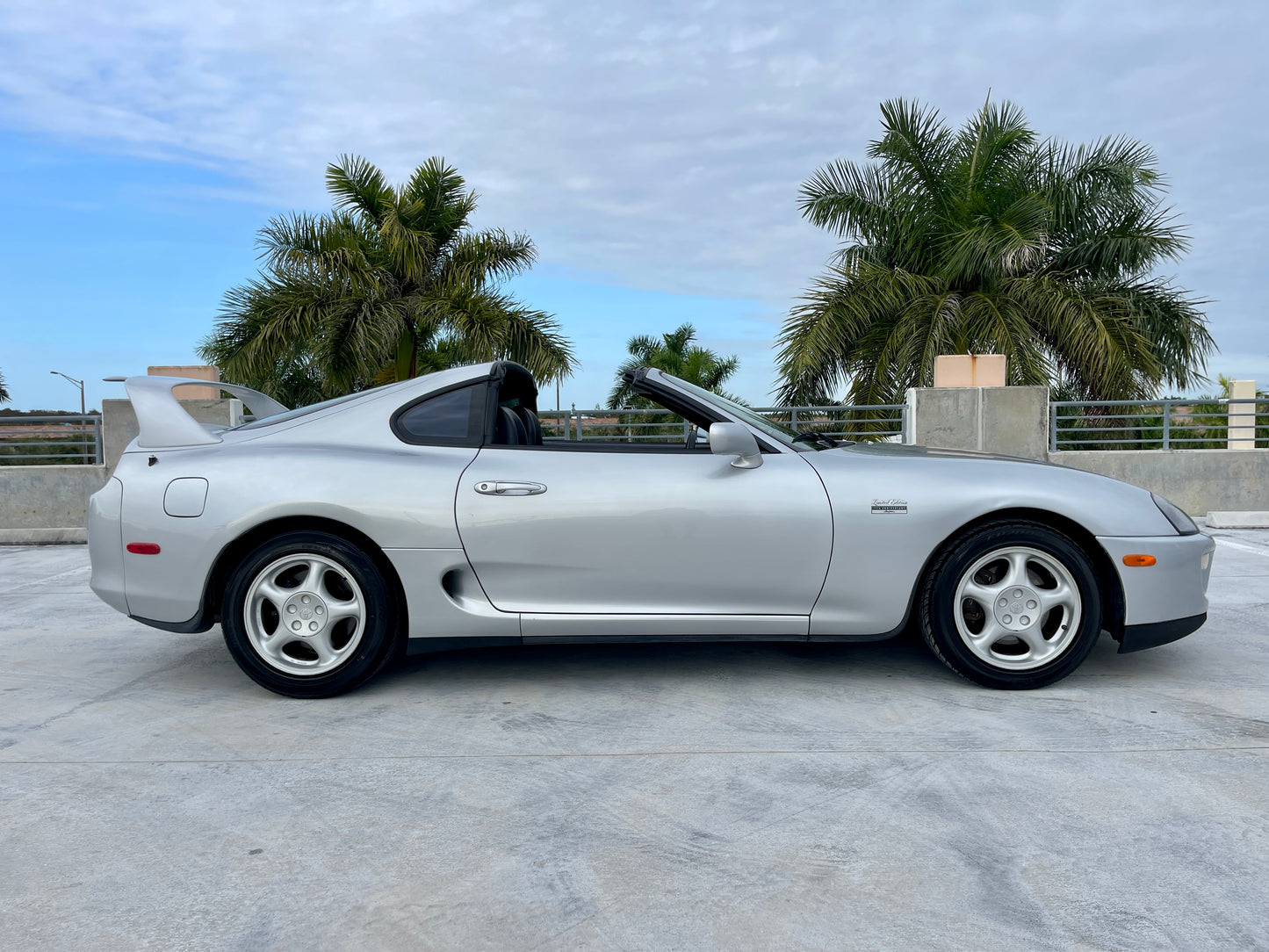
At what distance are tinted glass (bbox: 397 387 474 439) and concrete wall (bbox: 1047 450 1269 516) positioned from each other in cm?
885

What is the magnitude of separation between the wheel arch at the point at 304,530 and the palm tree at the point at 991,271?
12.2 metres

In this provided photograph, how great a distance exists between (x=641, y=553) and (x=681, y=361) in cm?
2551

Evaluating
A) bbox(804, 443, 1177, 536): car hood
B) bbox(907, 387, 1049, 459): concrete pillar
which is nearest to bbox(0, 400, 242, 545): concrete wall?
bbox(907, 387, 1049, 459): concrete pillar

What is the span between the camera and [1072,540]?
3914mm

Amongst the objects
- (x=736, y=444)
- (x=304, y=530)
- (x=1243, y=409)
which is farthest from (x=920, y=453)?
(x=1243, y=409)

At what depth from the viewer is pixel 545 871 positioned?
8.07ft

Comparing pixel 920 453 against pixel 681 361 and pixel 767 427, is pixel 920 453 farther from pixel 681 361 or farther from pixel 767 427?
pixel 681 361

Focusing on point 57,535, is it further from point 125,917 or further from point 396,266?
point 125,917

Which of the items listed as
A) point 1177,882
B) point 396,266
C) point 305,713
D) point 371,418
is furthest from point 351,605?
point 396,266

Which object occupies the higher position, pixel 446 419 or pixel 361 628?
pixel 446 419

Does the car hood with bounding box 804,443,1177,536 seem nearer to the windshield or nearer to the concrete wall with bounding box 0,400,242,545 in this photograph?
the windshield

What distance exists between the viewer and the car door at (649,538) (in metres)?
3.81

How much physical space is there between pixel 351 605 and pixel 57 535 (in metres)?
8.11

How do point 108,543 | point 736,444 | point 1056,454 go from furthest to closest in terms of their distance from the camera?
point 1056,454 < point 108,543 < point 736,444
